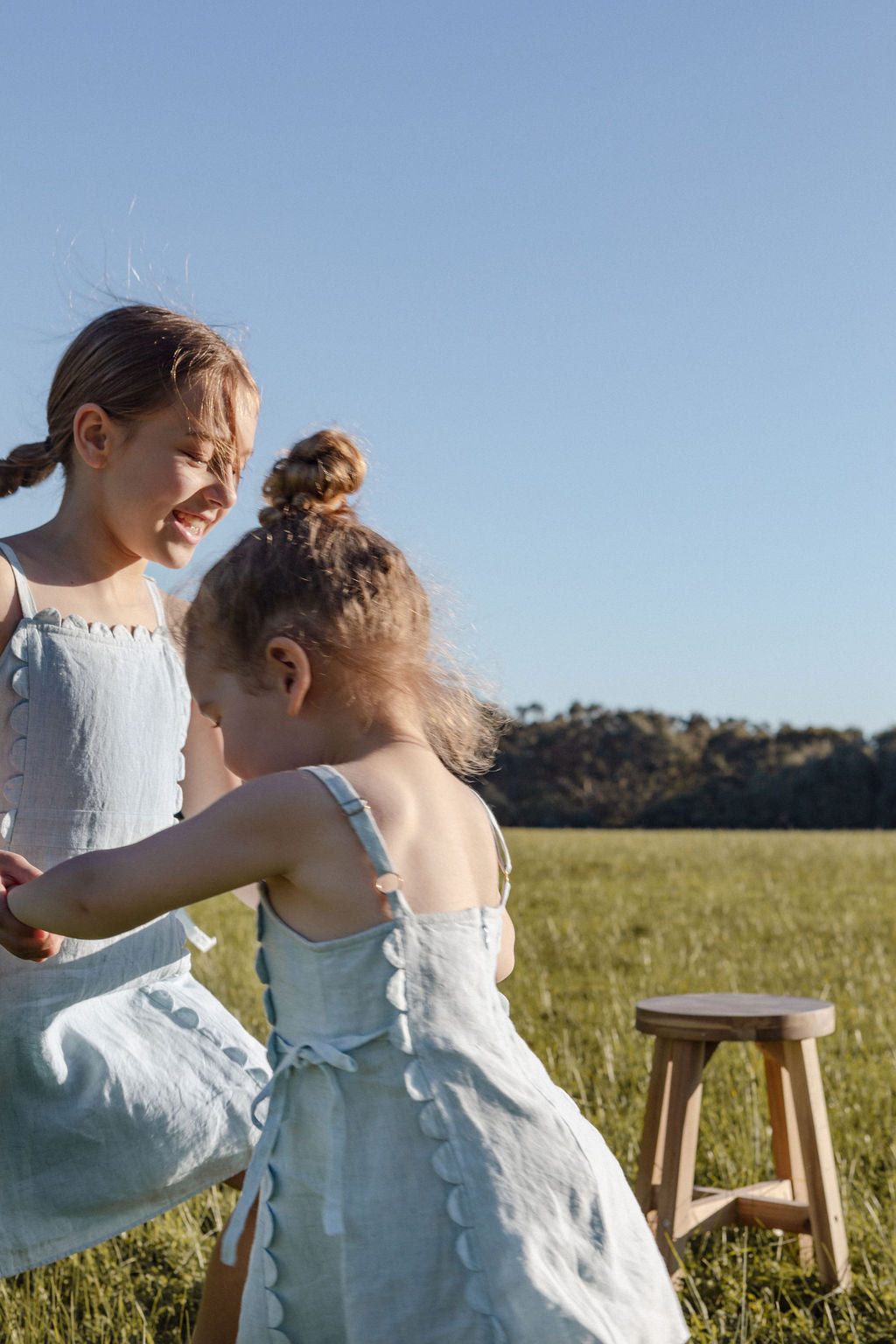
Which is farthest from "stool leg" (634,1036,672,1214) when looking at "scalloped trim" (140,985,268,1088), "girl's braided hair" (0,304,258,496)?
"girl's braided hair" (0,304,258,496)

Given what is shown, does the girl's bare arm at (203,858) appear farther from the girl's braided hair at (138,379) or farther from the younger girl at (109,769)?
the girl's braided hair at (138,379)

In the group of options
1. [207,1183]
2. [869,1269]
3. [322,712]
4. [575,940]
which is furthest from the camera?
[575,940]

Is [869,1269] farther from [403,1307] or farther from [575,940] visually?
[575,940]

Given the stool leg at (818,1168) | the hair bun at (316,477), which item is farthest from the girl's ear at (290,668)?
the stool leg at (818,1168)

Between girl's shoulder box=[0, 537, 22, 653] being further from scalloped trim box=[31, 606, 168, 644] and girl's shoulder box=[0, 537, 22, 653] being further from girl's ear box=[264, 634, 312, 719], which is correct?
girl's ear box=[264, 634, 312, 719]

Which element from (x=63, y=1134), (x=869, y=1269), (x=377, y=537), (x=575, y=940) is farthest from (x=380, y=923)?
(x=575, y=940)

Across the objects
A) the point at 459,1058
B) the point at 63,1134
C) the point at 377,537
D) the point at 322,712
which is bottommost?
the point at 63,1134

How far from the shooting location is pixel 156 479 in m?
2.17

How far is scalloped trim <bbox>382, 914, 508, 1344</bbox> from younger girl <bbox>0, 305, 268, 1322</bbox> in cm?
77

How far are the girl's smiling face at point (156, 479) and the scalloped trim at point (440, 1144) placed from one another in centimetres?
95

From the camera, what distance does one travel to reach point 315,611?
164cm

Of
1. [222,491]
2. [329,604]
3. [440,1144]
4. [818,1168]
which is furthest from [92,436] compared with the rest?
[818,1168]

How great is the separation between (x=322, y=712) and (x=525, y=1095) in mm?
536

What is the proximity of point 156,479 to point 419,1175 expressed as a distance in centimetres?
123
